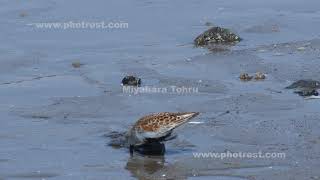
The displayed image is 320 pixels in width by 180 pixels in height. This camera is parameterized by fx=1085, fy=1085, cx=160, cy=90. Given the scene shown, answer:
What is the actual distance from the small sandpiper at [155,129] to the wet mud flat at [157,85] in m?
0.15

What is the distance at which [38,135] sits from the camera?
11.3 meters

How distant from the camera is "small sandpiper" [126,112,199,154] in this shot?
33.9 ft

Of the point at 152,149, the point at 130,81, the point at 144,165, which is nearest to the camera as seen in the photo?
the point at 144,165

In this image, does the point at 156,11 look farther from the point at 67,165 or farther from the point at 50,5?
the point at 67,165

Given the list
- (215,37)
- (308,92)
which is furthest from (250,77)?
(215,37)

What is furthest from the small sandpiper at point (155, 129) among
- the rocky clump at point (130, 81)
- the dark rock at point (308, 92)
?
the rocky clump at point (130, 81)

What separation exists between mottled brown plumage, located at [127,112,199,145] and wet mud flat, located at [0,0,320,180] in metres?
0.19

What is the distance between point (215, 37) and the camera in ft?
Result: 51.4

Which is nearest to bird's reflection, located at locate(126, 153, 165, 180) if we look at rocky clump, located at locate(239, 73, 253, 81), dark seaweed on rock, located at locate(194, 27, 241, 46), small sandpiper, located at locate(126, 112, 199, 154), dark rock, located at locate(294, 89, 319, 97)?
small sandpiper, located at locate(126, 112, 199, 154)

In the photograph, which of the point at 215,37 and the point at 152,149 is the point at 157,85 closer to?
the point at 215,37

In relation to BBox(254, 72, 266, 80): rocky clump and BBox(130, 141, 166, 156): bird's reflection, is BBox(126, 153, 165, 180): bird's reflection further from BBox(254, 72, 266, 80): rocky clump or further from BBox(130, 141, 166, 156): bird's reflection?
BBox(254, 72, 266, 80): rocky clump

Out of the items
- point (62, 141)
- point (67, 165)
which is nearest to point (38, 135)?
point (62, 141)

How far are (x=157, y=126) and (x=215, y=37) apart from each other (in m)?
5.47

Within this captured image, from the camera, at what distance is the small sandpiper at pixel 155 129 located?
1033 cm
